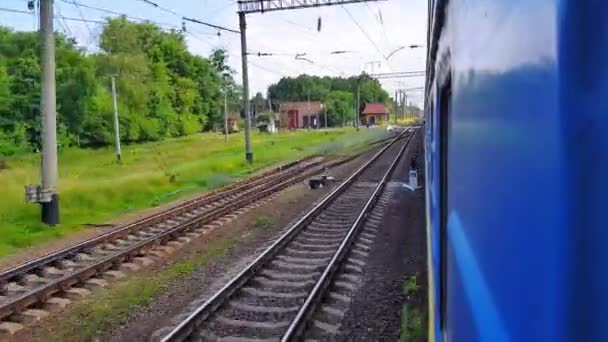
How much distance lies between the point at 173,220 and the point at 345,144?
96.9ft

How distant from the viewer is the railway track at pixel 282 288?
6.12 m

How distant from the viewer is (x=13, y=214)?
13.8 m

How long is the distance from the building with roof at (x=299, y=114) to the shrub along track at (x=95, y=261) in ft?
267

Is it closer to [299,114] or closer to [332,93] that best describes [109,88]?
[299,114]

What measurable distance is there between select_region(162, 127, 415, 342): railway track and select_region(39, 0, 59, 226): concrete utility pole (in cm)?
550

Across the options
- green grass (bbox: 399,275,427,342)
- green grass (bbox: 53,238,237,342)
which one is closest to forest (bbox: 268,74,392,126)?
green grass (bbox: 53,238,237,342)

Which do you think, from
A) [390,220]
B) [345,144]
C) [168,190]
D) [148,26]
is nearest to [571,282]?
[390,220]

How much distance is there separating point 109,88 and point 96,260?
139 ft

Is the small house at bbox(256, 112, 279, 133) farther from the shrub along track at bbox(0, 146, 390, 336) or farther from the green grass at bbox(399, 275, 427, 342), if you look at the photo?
the green grass at bbox(399, 275, 427, 342)

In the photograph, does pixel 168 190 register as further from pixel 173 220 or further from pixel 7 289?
pixel 7 289

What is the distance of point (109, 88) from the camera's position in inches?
1916

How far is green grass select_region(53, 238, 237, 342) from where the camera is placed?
647cm

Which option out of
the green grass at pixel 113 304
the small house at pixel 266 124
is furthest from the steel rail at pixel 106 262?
the small house at pixel 266 124

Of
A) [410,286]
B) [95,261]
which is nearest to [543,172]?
[410,286]
